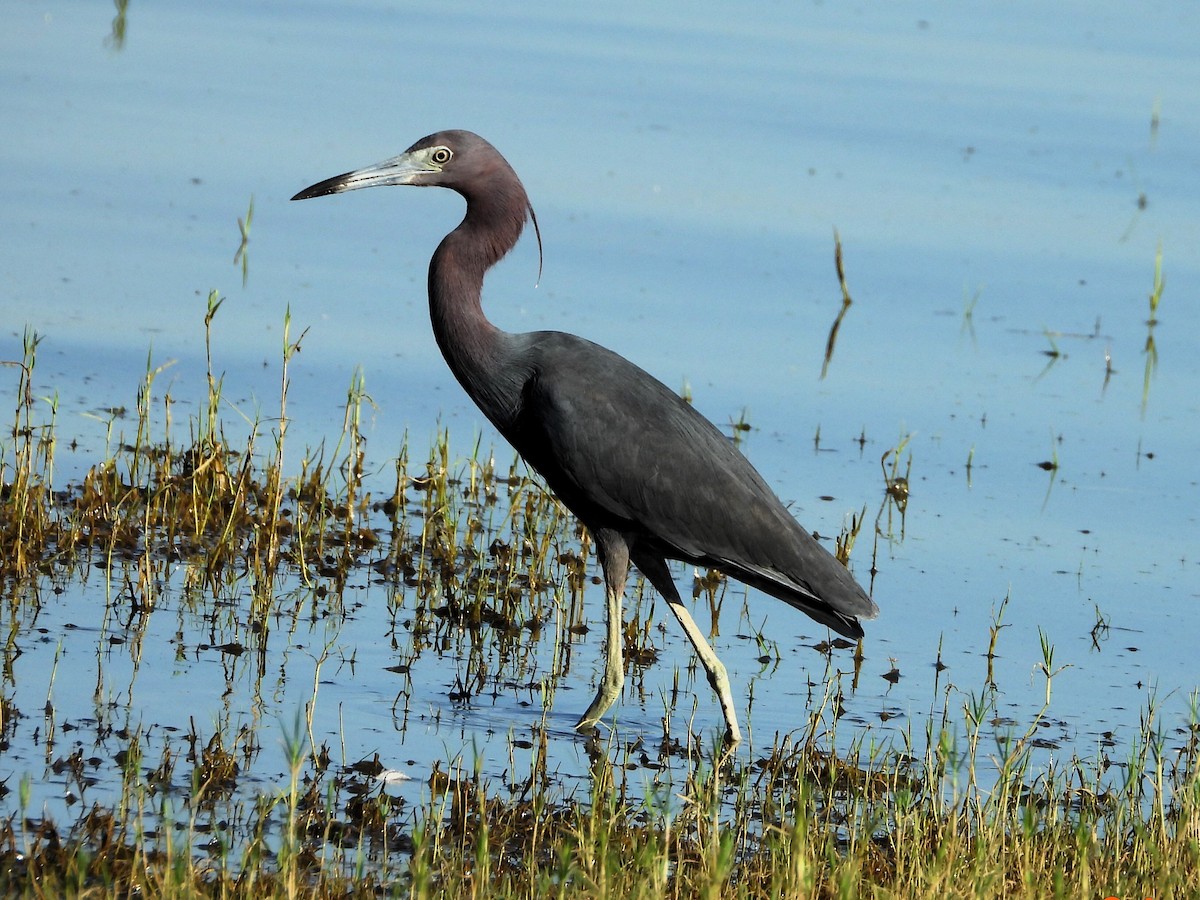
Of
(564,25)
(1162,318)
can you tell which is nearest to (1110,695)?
(1162,318)

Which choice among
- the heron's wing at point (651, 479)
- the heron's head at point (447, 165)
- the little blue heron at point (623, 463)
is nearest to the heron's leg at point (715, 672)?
the little blue heron at point (623, 463)

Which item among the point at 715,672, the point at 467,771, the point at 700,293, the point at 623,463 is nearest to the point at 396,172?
the point at 623,463

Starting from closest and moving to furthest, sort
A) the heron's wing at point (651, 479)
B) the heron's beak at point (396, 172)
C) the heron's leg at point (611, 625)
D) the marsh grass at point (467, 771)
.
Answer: the marsh grass at point (467, 771)
the heron's leg at point (611, 625)
the heron's wing at point (651, 479)
the heron's beak at point (396, 172)

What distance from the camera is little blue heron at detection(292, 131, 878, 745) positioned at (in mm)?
6812

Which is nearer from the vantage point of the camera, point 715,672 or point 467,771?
point 467,771

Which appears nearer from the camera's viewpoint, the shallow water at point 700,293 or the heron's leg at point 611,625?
the heron's leg at point 611,625

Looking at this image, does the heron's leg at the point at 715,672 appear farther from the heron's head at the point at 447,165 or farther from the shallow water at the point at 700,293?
the heron's head at the point at 447,165

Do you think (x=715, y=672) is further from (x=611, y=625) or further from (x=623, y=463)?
(x=623, y=463)

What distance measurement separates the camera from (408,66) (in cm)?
1753

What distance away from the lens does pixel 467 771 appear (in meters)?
5.95

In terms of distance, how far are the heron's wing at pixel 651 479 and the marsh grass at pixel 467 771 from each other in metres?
0.46

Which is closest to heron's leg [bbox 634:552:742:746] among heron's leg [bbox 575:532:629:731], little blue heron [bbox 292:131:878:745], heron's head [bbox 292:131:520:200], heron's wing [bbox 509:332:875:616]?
little blue heron [bbox 292:131:878:745]

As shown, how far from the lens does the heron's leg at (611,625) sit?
256 inches

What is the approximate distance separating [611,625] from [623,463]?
0.56m
